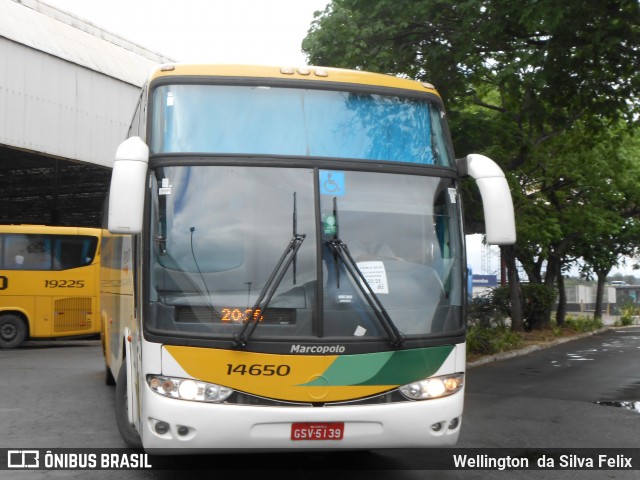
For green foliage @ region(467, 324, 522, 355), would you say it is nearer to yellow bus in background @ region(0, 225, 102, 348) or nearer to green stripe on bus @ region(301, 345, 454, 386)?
yellow bus in background @ region(0, 225, 102, 348)

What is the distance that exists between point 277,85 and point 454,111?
1041 centimetres

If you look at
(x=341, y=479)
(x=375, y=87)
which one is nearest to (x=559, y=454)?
(x=341, y=479)

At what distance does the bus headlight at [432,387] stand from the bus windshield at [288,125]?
1662 millimetres

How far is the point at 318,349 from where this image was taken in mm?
5652

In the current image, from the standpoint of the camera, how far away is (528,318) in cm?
2692

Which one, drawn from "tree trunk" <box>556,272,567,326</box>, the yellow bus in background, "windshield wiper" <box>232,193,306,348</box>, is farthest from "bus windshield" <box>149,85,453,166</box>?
"tree trunk" <box>556,272,567,326</box>

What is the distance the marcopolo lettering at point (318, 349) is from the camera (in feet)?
18.5

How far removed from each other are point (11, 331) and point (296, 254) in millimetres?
15481

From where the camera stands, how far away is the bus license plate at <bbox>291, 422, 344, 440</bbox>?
18.3 feet

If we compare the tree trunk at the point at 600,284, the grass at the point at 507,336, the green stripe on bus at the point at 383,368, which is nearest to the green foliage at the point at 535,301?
the grass at the point at 507,336

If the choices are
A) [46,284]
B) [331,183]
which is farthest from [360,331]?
[46,284]

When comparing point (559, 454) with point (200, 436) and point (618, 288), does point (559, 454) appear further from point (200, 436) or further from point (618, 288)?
point (618, 288)

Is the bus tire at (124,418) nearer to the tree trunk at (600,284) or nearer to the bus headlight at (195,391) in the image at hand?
the bus headlight at (195,391)

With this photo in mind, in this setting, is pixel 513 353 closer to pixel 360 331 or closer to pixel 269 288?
pixel 360 331
